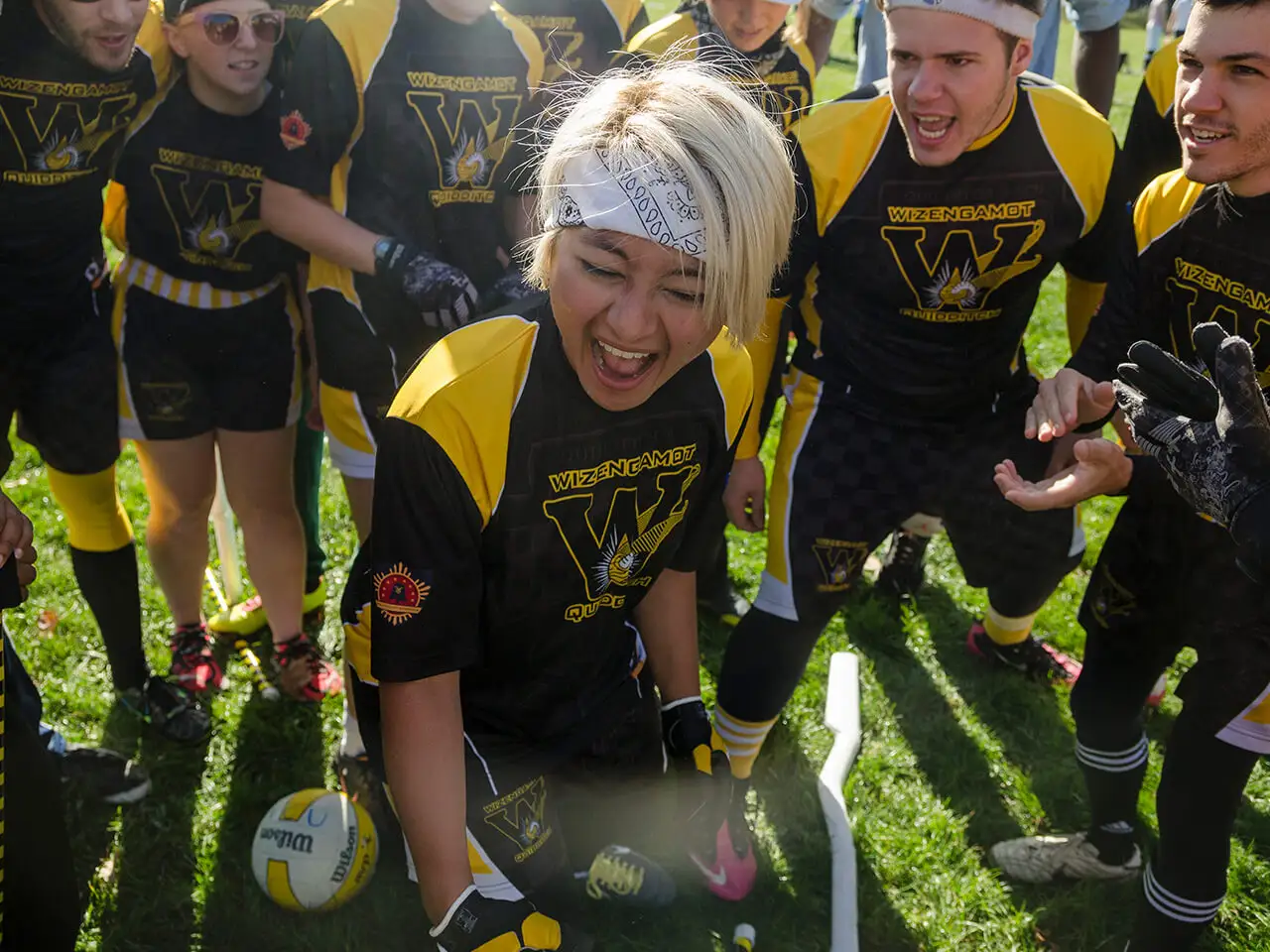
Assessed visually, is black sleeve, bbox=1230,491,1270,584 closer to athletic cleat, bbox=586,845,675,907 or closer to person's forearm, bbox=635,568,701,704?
person's forearm, bbox=635,568,701,704

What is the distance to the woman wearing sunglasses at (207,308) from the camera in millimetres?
3613

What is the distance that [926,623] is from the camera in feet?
16.2

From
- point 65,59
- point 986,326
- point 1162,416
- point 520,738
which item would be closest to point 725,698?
point 520,738

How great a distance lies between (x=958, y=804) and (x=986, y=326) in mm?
1718

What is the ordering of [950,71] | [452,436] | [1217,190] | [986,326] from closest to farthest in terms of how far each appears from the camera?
[452,436]
[1217,190]
[950,71]
[986,326]

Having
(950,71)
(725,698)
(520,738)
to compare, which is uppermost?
(950,71)

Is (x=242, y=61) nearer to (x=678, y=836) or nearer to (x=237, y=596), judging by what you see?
(x=237, y=596)

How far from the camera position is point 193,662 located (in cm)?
428

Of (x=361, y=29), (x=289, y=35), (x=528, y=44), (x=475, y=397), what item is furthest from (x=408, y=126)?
(x=475, y=397)

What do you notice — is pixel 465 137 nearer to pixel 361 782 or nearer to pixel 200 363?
pixel 200 363

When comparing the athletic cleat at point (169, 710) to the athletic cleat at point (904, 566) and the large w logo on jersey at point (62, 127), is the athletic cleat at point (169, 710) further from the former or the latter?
the athletic cleat at point (904, 566)

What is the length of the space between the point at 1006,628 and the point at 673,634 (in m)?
1.88

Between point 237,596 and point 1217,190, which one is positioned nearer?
point 1217,190

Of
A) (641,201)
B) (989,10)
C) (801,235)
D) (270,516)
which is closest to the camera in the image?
(641,201)
